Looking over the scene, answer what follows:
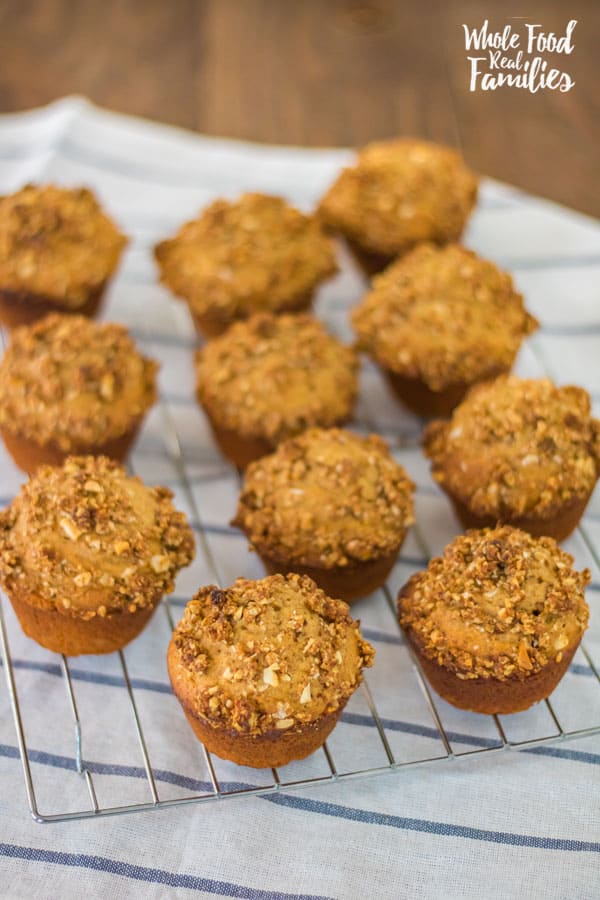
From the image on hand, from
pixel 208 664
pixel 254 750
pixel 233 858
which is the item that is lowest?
pixel 233 858

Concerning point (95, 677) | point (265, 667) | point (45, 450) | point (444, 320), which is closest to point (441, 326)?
point (444, 320)

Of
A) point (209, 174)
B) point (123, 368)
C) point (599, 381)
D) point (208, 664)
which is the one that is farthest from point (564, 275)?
point (208, 664)

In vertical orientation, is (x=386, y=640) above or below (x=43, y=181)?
below

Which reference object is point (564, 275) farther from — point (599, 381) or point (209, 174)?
point (209, 174)

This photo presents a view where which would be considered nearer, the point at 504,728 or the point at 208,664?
the point at 208,664

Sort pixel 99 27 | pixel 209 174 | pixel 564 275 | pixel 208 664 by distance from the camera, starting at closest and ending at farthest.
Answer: pixel 208 664
pixel 564 275
pixel 209 174
pixel 99 27

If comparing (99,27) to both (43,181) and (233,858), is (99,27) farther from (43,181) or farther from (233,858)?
(233,858)

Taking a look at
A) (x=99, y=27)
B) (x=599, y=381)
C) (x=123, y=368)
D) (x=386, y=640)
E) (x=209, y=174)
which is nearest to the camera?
(x=386, y=640)

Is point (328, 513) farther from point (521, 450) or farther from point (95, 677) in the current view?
point (95, 677)

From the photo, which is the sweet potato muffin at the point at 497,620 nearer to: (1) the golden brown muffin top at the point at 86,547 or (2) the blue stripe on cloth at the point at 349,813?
(2) the blue stripe on cloth at the point at 349,813
